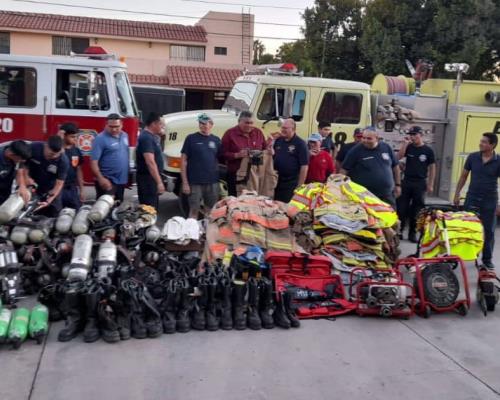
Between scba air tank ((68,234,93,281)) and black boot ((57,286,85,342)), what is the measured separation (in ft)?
1.49

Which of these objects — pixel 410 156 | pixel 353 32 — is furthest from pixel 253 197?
pixel 353 32

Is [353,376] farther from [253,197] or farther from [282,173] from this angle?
[282,173]

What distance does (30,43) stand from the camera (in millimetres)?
33312

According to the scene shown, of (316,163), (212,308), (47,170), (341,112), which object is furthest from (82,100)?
(212,308)

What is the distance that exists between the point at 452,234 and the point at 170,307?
3.20 meters

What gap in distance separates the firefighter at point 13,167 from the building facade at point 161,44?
77.5 ft

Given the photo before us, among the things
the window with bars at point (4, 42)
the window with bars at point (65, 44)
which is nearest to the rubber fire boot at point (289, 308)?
the window with bars at point (65, 44)

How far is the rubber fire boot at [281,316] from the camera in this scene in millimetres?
5309

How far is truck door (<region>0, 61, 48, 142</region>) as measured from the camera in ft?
29.3

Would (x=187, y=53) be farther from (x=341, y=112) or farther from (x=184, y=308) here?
(x=184, y=308)

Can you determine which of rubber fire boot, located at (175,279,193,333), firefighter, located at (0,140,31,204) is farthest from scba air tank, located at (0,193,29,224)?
rubber fire boot, located at (175,279,193,333)

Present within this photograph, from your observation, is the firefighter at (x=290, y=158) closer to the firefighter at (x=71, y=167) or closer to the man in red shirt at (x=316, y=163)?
the man in red shirt at (x=316, y=163)

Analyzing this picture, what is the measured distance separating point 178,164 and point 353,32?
16.4 m

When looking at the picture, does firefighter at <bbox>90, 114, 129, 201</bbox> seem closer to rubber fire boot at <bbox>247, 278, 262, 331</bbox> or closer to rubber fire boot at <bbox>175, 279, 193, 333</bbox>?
rubber fire boot at <bbox>175, 279, 193, 333</bbox>
